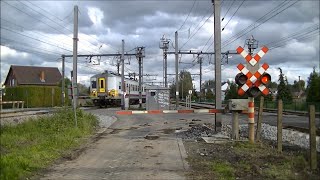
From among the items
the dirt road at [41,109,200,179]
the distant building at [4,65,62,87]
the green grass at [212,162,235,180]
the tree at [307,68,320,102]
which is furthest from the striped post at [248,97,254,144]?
the distant building at [4,65,62,87]

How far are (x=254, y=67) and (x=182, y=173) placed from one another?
16.1ft

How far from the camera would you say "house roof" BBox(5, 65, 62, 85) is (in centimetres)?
7856

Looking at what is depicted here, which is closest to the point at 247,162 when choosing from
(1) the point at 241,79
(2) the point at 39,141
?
(1) the point at 241,79

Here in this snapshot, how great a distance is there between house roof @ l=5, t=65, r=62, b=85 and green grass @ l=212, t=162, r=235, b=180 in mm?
73432

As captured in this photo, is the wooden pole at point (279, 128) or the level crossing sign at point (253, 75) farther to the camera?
the level crossing sign at point (253, 75)

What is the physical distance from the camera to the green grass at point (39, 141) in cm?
833

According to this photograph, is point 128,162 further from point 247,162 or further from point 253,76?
point 253,76

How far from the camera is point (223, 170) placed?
27.5ft

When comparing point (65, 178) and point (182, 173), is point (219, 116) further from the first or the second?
point (65, 178)

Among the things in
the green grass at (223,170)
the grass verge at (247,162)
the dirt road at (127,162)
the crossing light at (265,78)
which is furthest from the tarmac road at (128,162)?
the crossing light at (265,78)

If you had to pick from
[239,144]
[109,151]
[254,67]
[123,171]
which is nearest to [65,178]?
[123,171]

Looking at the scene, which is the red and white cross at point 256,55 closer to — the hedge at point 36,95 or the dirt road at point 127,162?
the dirt road at point 127,162

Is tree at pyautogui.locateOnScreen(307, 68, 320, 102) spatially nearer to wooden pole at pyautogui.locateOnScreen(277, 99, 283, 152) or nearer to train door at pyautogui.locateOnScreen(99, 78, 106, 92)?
wooden pole at pyautogui.locateOnScreen(277, 99, 283, 152)

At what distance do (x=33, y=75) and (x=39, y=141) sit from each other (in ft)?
238
